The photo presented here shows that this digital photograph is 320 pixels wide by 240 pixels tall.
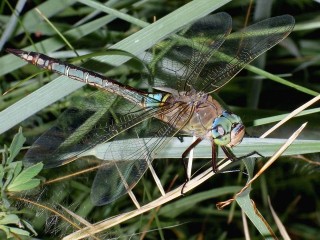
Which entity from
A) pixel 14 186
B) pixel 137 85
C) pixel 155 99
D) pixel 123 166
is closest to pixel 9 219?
pixel 14 186

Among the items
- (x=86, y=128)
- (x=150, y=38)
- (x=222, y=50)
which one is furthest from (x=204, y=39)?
(x=86, y=128)

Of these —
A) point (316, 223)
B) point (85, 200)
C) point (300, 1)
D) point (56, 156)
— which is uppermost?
point (300, 1)

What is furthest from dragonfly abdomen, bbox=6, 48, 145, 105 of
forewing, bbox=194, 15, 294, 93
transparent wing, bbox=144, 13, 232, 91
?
forewing, bbox=194, 15, 294, 93

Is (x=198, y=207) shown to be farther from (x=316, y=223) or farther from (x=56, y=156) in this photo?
(x=56, y=156)

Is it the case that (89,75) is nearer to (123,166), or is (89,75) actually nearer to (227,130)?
(123,166)

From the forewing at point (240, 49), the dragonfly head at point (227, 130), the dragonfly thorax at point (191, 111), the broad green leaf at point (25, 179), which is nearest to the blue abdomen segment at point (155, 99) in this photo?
the dragonfly thorax at point (191, 111)

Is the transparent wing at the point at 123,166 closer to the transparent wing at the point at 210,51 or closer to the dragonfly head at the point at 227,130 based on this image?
the dragonfly head at the point at 227,130
